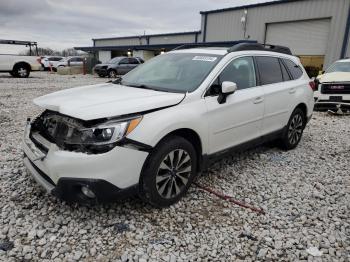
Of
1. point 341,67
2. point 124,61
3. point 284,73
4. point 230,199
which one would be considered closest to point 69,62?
point 124,61

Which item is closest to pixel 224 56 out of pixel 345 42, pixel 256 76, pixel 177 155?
pixel 256 76

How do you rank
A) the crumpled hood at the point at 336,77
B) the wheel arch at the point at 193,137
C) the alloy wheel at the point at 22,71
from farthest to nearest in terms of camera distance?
1. the alloy wheel at the point at 22,71
2. the crumpled hood at the point at 336,77
3. the wheel arch at the point at 193,137

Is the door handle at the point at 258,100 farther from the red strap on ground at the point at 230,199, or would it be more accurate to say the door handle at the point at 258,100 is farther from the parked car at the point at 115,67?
the parked car at the point at 115,67

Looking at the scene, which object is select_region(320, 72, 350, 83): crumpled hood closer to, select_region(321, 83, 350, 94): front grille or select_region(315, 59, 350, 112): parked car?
select_region(315, 59, 350, 112): parked car

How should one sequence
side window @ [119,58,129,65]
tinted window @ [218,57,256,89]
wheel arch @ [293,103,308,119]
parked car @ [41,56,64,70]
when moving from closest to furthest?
tinted window @ [218,57,256,89], wheel arch @ [293,103,308,119], side window @ [119,58,129,65], parked car @ [41,56,64,70]

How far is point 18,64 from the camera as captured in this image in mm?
18266

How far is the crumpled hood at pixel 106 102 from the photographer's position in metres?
2.85

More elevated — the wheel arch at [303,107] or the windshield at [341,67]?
the windshield at [341,67]

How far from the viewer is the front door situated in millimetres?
3717

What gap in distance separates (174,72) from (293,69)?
8.41 feet

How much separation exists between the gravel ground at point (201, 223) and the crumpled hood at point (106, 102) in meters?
1.13

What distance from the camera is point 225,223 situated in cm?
324

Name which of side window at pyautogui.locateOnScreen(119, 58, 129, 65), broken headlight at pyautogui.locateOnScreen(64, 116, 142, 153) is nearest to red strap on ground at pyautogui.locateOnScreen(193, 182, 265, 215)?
broken headlight at pyautogui.locateOnScreen(64, 116, 142, 153)


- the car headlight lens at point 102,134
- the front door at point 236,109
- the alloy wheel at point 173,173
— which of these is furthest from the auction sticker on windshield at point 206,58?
the car headlight lens at point 102,134
